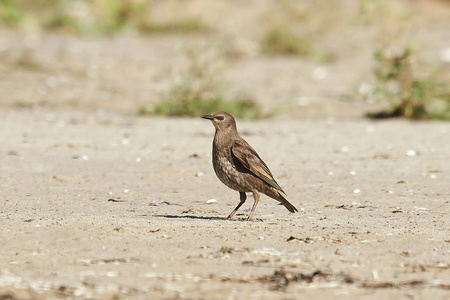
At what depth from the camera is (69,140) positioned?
10.7 metres

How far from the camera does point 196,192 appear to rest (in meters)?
8.14

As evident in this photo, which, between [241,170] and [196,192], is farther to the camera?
[196,192]

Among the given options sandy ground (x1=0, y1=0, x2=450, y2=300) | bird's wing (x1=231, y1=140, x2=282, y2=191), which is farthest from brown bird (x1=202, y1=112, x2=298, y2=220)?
sandy ground (x1=0, y1=0, x2=450, y2=300)

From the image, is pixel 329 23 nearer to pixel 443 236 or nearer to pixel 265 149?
pixel 265 149

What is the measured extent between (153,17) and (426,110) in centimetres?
1081

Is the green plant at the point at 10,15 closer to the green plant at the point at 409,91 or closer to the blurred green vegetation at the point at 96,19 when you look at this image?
the blurred green vegetation at the point at 96,19

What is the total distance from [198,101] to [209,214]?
6357 mm

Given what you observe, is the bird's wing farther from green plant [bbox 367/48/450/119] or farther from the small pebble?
green plant [bbox 367/48/450/119]

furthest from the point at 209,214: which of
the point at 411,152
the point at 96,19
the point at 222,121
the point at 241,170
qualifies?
the point at 96,19

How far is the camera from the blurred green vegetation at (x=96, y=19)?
20234 mm

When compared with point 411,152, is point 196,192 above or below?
below

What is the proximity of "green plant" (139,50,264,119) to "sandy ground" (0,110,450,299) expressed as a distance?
25.3 inches

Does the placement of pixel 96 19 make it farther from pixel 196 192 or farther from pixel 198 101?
pixel 196 192

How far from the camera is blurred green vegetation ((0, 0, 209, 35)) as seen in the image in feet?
66.4
